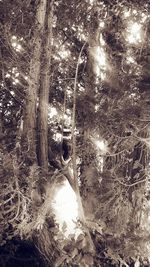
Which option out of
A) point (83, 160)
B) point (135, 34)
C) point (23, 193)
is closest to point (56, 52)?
point (135, 34)

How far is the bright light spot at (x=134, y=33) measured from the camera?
856 cm

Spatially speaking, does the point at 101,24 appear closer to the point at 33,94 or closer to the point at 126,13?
the point at 126,13

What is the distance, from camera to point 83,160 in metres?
8.54

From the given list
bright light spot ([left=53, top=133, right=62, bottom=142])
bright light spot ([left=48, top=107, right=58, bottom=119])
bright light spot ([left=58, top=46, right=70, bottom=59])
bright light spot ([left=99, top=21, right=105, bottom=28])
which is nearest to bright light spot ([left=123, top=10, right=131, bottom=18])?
bright light spot ([left=99, top=21, right=105, bottom=28])

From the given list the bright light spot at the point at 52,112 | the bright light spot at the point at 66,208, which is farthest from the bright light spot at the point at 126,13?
the bright light spot at the point at 66,208

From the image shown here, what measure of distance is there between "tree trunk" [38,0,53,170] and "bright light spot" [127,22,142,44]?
170 centimetres

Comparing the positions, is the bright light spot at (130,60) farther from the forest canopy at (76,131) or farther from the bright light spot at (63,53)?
the bright light spot at (63,53)

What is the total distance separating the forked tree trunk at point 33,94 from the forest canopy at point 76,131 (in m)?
0.02

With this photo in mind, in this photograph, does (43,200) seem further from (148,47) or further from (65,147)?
(148,47)

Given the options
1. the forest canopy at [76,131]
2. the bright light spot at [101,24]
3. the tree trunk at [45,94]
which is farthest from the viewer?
the bright light spot at [101,24]

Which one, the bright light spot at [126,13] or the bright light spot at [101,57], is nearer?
the bright light spot at [126,13]

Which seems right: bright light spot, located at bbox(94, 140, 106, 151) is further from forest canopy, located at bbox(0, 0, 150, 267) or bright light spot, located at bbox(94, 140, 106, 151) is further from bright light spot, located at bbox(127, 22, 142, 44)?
bright light spot, located at bbox(127, 22, 142, 44)

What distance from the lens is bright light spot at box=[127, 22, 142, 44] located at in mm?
8559

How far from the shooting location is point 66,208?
8.23 metres
